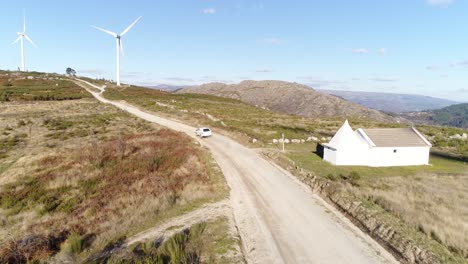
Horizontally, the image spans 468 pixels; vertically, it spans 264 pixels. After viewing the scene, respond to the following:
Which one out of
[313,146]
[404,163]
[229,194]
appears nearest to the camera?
[229,194]

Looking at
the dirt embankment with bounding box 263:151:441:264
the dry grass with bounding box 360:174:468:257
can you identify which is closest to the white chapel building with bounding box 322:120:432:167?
the dry grass with bounding box 360:174:468:257

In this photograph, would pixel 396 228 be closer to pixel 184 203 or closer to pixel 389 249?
pixel 389 249

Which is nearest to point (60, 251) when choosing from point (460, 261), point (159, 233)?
point (159, 233)

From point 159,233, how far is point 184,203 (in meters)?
4.45

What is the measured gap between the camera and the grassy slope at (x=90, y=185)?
17.8 meters

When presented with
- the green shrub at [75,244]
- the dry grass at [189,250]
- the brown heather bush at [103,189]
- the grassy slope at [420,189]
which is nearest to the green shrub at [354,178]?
the grassy slope at [420,189]

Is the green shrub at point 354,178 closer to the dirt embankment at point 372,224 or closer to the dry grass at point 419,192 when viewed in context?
the dry grass at point 419,192

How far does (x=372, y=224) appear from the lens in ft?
57.1

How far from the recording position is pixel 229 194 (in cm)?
2294

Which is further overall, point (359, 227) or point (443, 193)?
point (443, 193)

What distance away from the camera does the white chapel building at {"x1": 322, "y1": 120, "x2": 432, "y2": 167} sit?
117ft

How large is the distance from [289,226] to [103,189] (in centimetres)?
1574

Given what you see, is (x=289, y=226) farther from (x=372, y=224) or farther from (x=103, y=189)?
(x=103, y=189)

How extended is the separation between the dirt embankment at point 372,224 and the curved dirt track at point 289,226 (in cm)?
56
